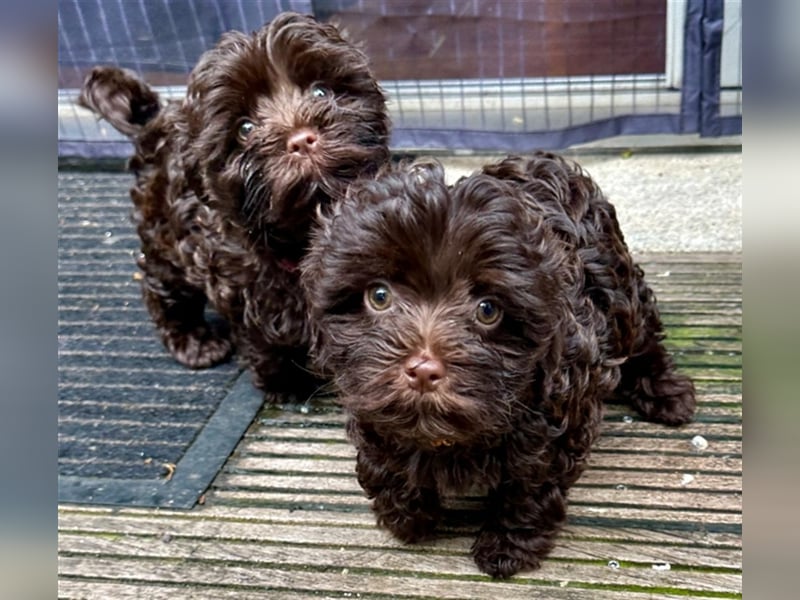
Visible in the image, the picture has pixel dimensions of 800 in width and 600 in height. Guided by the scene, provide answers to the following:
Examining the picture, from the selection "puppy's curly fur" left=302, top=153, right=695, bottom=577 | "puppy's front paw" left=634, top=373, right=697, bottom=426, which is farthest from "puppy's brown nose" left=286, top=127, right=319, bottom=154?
"puppy's front paw" left=634, top=373, right=697, bottom=426

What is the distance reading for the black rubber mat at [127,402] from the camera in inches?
117

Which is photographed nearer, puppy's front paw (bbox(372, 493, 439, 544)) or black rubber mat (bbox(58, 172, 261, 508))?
puppy's front paw (bbox(372, 493, 439, 544))

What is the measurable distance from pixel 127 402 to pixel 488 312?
202 cm

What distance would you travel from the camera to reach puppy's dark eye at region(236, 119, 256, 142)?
9.10ft

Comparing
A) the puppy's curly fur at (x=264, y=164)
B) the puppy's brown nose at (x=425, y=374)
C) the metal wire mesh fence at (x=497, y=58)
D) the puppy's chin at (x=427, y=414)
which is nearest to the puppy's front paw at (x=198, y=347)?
the puppy's curly fur at (x=264, y=164)

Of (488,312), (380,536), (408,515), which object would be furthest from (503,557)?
(488,312)

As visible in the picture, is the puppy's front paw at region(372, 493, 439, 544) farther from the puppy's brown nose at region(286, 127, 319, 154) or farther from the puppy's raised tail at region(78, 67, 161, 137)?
the puppy's raised tail at region(78, 67, 161, 137)

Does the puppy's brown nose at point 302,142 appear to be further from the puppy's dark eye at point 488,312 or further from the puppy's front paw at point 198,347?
the puppy's front paw at point 198,347

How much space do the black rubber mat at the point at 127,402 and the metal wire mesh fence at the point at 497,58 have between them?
5.35ft

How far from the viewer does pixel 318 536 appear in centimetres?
268

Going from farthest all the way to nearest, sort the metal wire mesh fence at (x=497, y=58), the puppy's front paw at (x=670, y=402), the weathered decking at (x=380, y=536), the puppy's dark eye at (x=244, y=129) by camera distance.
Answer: the metal wire mesh fence at (x=497, y=58) → the puppy's front paw at (x=670, y=402) → the puppy's dark eye at (x=244, y=129) → the weathered decking at (x=380, y=536)

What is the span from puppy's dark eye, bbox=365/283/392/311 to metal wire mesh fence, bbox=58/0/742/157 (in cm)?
339

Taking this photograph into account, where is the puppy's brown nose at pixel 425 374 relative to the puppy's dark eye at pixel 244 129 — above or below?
below

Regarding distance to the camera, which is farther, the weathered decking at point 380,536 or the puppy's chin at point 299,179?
the puppy's chin at point 299,179
